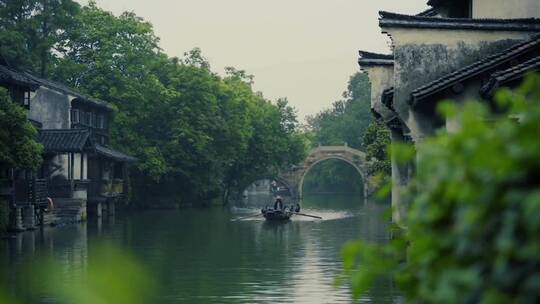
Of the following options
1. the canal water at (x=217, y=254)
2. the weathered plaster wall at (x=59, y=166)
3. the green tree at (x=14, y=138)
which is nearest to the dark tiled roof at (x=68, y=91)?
the weathered plaster wall at (x=59, y=166)

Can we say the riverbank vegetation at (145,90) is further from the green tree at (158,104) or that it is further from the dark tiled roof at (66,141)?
the dark tiled roof at (66,141)

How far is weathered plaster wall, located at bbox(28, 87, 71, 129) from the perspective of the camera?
191 ft

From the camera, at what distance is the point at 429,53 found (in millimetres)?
21281

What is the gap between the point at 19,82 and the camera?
47594mm

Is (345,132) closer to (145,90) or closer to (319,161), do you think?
(319,161)

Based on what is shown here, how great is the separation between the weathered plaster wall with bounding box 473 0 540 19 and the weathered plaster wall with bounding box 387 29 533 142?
2232 millimetres

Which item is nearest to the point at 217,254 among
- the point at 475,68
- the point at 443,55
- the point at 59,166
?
the point at 443,55

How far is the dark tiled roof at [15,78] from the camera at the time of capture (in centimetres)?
4609

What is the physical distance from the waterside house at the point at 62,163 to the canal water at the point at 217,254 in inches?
58.4

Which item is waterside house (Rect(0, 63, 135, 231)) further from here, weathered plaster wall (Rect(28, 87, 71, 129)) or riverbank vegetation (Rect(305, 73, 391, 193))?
riverbank vegetation (Rect(305, 73, 391, 193))

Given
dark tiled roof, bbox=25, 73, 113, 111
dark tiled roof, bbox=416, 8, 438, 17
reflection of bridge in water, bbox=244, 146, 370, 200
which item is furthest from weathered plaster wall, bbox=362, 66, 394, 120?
reflection of bridge in water, bbox=244, 146, 370, 200

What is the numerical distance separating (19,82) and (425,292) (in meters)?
46.2

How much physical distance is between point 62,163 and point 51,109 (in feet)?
13.9

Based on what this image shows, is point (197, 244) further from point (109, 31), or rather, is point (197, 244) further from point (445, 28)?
point (109, 31)
